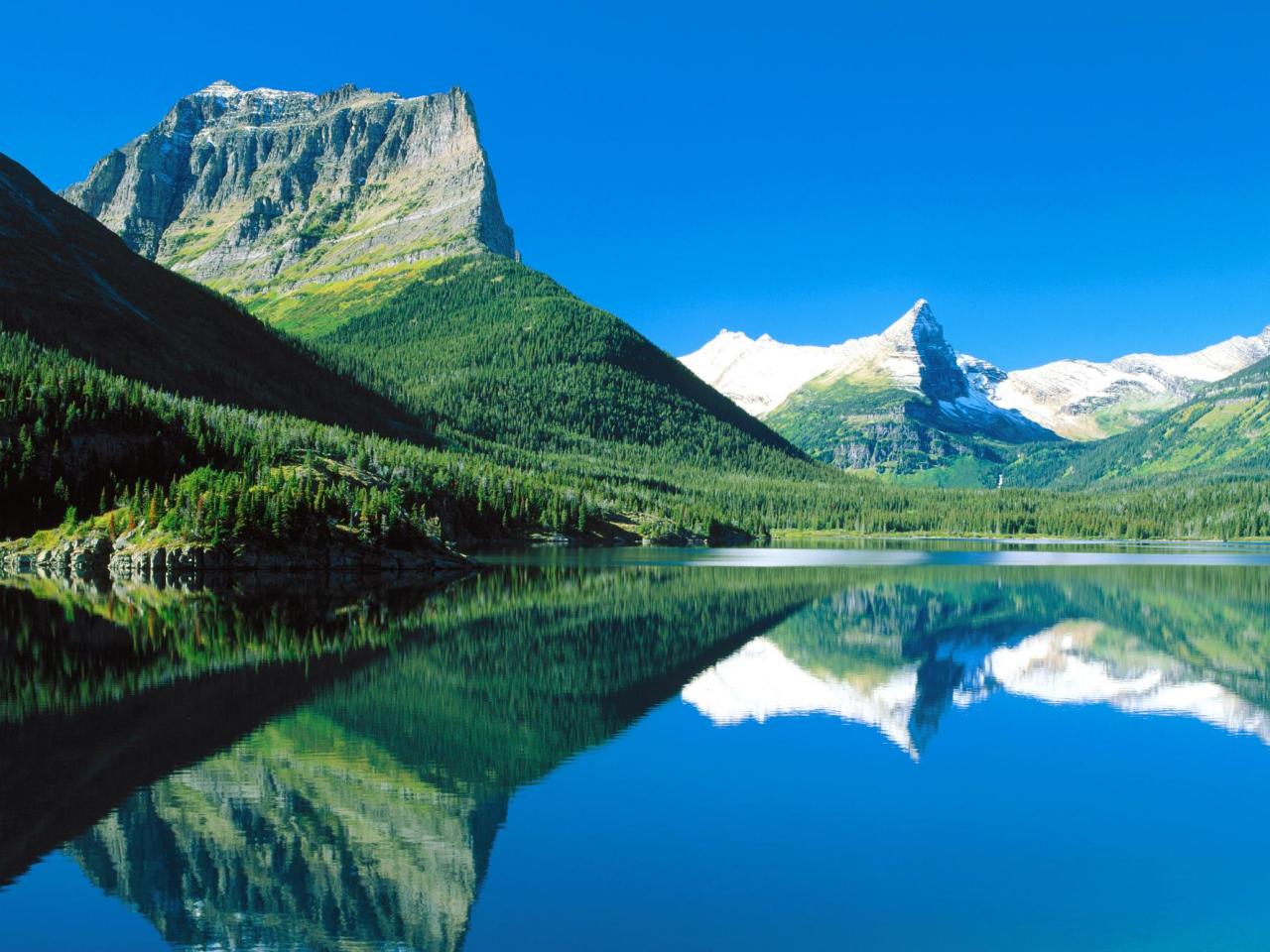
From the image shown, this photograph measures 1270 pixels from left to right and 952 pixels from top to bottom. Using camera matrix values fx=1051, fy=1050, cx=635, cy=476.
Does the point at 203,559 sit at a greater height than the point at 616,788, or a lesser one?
greater

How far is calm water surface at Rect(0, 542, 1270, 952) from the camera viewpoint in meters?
21.4

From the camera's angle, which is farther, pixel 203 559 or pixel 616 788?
pixel 203 559

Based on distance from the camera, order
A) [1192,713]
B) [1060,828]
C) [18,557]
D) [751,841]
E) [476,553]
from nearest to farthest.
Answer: [751,841]
[1060,828]
[1192,713]
[18,557]
[476,553]

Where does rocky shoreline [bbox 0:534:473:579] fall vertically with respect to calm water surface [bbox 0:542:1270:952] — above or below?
above

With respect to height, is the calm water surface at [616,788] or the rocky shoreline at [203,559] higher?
the rocky shoreline at [203,559]

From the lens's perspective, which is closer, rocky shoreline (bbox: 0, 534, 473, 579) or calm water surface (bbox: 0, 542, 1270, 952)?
calm water surface (bbox: 0, 542, 1270, 952)

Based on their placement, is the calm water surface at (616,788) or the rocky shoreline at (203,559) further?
the rocky shoreline at (203,559)

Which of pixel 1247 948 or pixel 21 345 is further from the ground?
pixel 21 345

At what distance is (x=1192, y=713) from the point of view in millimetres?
44562

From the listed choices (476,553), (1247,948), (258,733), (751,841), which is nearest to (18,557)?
(476,553)

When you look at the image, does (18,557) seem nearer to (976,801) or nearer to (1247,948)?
(976,801)

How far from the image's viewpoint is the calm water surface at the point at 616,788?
21359 millimetres

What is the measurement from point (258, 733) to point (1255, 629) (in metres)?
66.1

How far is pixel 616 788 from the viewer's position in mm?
30781
